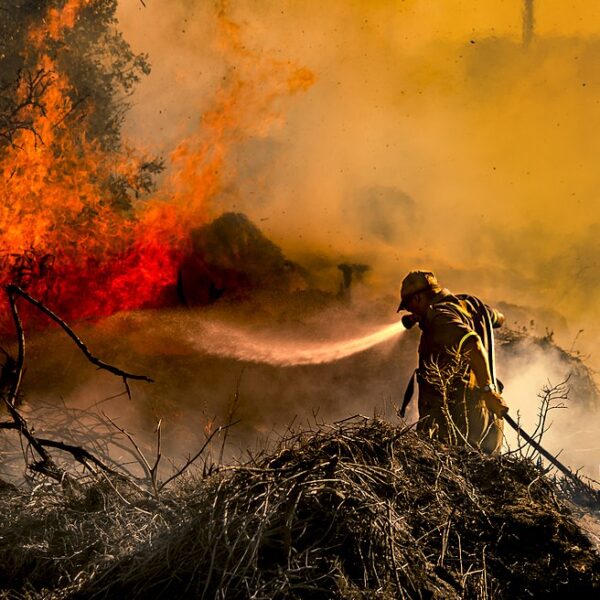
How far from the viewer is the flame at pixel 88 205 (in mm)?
13477

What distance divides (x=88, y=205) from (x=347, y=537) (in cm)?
1090

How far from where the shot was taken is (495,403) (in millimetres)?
8242

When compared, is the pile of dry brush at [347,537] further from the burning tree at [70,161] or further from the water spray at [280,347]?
the burning tree at [70,161]

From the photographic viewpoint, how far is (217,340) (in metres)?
14.1

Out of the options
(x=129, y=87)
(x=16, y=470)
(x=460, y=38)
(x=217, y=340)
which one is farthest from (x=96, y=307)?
(x=460, y=38)

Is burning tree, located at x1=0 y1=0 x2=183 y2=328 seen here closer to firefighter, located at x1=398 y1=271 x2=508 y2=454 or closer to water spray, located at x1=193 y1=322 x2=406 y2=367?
water spray, located at x1=193 y1=322 x2=406 y2=367

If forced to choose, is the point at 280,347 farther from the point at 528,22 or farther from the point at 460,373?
the point at 528,22

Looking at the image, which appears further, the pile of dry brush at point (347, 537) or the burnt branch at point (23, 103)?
the burnt branch at point (23, 103)

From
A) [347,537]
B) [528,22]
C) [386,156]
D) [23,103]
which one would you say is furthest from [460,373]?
[528,22]

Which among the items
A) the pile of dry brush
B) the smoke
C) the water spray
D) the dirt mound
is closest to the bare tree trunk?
the smoke

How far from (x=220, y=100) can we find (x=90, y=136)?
2279mm

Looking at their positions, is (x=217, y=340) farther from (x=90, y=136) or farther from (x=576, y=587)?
(x=576, y=587)

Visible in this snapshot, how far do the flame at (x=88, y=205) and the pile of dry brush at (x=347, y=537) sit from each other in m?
8.98

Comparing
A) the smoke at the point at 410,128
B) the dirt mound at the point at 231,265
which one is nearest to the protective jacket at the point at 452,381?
the dirt mound at the point at 231,265
